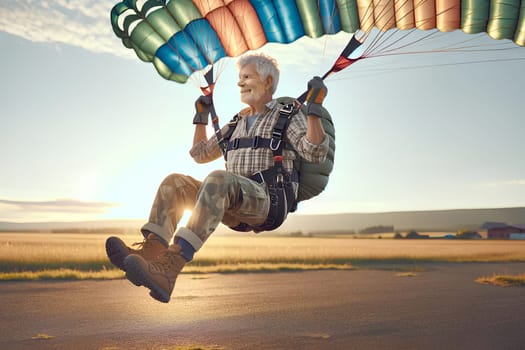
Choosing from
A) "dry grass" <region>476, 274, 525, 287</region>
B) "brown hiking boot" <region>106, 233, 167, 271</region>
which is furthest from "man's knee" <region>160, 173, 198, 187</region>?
"dry grass" <region>476, 274, 525, 287</region>

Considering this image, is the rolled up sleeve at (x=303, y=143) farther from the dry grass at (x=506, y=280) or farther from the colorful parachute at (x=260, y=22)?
the dry grass at (x=506, y=280)

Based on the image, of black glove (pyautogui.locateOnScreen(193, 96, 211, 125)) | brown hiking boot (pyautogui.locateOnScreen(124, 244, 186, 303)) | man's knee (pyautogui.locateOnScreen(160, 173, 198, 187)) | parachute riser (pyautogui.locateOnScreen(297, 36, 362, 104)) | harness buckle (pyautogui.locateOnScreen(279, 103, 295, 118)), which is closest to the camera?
brown hiking boot (pyautogui.locateOnScreen(124, 244, 186, 303))

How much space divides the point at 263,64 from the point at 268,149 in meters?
1.02

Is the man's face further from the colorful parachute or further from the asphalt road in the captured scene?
the asphalt road

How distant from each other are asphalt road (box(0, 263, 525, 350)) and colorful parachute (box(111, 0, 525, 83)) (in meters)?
12.5

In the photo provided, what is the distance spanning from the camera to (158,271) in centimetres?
430

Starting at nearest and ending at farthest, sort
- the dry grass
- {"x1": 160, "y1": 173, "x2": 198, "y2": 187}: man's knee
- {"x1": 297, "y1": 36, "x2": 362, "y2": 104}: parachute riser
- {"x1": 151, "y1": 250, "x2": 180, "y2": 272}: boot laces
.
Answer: {"x1": 151, "y1": 250, "x2": 180, "y2": 272}: boot laces < {"x1": 160, "y1": 173, "x2": 198, "y2": 187}: man's knee < {"x1": 297, "y1": 36, "x2": 362, "y2": 104}: parachute riser < the dry grass

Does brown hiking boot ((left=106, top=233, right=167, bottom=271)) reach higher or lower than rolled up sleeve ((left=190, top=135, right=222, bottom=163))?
lower

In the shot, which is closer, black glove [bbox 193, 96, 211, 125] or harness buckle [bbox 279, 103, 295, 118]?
harness buckle [bbox 279, 103, 295, 118]

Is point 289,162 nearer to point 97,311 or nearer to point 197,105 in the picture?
point 197,105

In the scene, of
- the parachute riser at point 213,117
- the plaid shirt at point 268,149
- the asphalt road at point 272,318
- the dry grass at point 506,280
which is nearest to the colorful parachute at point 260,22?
the parachute riser at point 213,117

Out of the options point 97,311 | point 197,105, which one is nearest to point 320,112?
point 197,105

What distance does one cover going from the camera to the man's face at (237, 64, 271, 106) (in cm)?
561

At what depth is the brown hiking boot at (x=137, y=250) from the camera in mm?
4402
